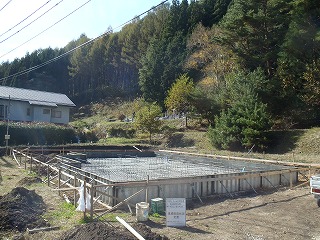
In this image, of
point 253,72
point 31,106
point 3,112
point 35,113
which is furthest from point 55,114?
Answer: point 253,72

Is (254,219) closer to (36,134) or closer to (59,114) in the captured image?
(36,134)

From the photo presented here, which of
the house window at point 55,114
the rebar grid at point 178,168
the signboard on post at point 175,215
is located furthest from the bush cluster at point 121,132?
the signboard on post at point 175,215

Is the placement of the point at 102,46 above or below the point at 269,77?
above

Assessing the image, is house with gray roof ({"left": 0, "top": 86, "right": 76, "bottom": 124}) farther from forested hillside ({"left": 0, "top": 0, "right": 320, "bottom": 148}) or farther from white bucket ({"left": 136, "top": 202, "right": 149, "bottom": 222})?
white bucket ({"left": 136, "top": 202, "right": 149, "bottom": 222})

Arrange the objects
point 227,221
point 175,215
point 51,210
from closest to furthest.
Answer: point 175,215 < point 227,221 < point 51,210

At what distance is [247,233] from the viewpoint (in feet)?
22.5

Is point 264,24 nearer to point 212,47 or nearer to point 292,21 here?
point 292,21

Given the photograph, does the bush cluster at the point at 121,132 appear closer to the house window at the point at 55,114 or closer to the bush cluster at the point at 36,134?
the house window at the point at 55,114

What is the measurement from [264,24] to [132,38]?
3962cm

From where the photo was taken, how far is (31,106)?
28812 millimetres

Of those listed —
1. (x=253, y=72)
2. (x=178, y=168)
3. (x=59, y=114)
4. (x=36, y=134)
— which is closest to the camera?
(x=178, y=168)

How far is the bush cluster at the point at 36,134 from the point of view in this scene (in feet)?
73.4

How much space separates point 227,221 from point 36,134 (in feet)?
61.8

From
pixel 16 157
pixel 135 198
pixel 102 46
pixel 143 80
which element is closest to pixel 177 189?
pixel 135 198
